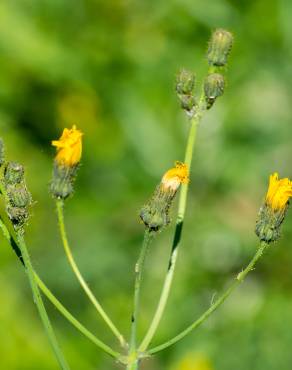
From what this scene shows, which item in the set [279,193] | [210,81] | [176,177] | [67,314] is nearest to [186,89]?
[210,81]

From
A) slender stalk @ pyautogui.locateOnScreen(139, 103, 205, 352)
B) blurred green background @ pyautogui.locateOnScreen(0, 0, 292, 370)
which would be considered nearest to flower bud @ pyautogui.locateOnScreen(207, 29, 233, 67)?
slender stalk @ pyautogui.locateOnScreen(139, 103, 205, 352)

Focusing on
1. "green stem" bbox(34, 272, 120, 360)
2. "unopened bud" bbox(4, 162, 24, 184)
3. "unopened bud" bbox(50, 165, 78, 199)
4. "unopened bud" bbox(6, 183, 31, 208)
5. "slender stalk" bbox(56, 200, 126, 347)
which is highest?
"unopened bud" bbox(50, 165, 78, 199)

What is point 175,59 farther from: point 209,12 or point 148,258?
point 148,258

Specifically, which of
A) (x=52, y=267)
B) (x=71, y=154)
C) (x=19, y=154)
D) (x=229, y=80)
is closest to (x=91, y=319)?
(x=52, y=267)

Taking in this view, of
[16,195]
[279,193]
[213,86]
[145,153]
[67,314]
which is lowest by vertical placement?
[67,314]

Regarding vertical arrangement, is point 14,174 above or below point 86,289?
above

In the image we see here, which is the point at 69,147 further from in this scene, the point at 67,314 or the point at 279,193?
the point at 279,193

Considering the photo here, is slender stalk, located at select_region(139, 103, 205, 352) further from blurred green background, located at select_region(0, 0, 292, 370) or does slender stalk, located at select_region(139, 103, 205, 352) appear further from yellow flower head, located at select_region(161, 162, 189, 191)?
blurred green background, located at select_region(0, 0, 292, 370)
